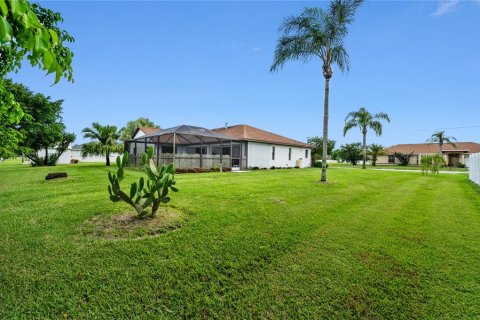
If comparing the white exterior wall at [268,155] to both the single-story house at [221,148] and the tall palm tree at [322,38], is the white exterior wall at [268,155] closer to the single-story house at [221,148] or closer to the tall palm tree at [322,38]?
the single-story house at [221,148]

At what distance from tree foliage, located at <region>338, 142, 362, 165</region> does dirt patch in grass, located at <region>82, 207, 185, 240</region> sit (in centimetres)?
5369

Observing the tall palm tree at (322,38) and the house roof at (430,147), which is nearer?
the tall palm tree at (322,38)

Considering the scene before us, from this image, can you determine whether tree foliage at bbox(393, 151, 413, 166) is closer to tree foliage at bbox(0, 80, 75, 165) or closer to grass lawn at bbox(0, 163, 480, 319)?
grass lawn at bbox(0, 163, 480, 319)

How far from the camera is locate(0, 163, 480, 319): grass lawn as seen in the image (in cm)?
303

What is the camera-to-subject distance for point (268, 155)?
26.6 meters

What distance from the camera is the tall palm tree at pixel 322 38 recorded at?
1244cm

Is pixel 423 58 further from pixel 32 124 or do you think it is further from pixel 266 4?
pixel 32 124

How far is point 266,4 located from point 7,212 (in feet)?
44.9

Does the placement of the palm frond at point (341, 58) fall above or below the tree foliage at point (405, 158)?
above

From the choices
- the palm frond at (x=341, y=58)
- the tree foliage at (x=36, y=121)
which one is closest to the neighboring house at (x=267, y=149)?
the palm frond at (x=341, y=58)

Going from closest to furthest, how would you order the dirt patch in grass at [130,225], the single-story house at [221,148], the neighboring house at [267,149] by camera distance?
the dirt patch in grass at [130,225] → the single-story house at [221,148] → the neighboring house at [267,149]

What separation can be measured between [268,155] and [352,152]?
3384cm

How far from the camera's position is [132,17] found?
1193 cm

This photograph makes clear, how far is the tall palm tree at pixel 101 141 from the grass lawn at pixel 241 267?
74.3 feet
